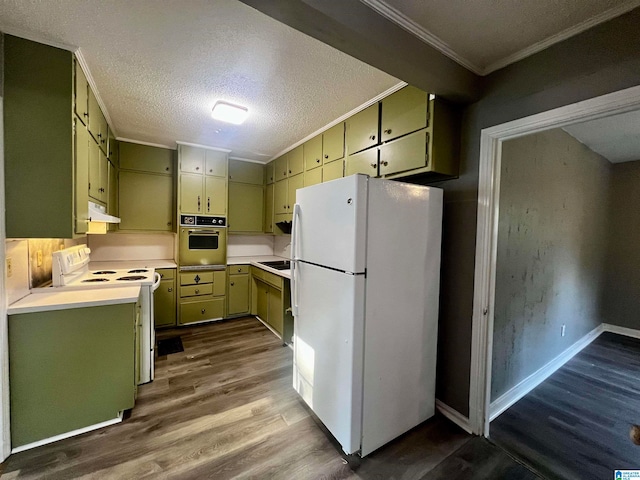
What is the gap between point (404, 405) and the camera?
1.80 meters

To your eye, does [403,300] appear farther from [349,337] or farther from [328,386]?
[328,386]

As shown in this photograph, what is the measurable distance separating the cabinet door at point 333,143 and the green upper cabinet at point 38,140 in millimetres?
2077

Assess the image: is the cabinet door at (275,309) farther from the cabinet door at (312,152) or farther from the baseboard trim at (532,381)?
the baseboard trim at (532,381)

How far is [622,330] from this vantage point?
3783 millimetres

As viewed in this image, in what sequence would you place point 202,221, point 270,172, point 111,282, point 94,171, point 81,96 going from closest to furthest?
point 81,96 < point 111,282 < point 94,171 < point 202,221 < point 270,172

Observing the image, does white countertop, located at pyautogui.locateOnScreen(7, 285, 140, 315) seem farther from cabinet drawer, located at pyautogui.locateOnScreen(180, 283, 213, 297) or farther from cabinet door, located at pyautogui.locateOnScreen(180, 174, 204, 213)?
cabinet door, located at pyautogui.locateOnScreen(180, 174, 204, 213)

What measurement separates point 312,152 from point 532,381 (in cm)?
329

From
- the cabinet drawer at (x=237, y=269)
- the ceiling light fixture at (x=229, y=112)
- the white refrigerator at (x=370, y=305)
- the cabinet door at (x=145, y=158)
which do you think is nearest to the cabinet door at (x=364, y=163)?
the white refrigerator at (x=370, y=305)

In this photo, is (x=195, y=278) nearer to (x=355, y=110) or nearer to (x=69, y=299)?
(x=69, y=299)

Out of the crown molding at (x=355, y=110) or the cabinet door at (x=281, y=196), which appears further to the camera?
the cabinet door at (x=281, y=196)

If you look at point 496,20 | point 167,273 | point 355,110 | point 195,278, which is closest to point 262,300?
point 195,278

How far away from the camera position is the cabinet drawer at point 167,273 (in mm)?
3560

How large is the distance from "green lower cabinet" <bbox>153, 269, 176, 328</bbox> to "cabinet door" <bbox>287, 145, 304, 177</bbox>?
2197 mm

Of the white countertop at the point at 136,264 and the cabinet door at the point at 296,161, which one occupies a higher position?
the cabinet door at the point at 296,161
